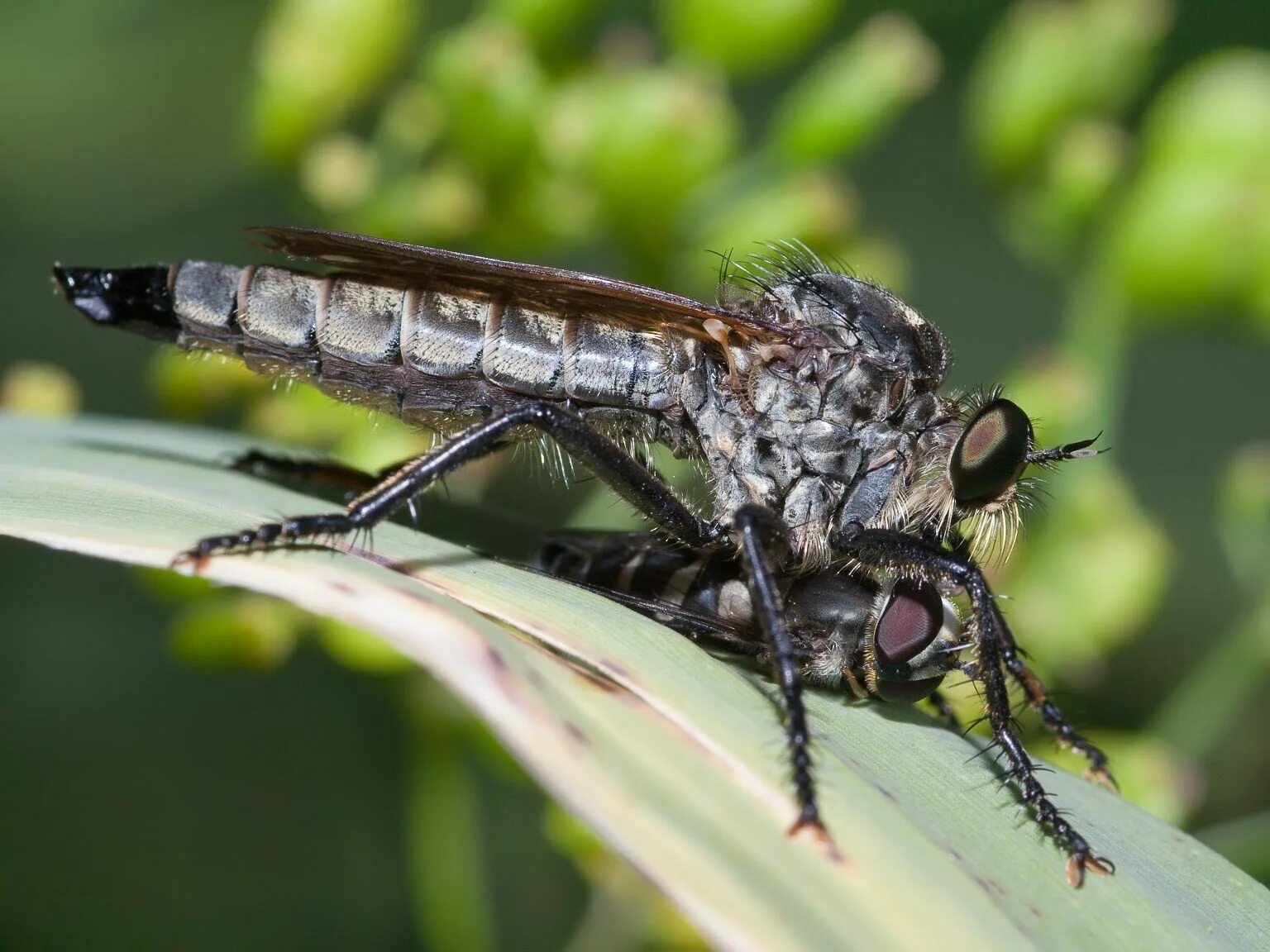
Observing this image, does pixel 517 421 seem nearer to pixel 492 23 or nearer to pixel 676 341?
pixel 676 341

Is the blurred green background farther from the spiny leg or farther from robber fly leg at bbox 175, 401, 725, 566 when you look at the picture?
robber fly leg at bbox 175, 401, 725, 566

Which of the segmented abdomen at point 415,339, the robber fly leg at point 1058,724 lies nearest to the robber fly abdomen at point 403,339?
the segmented abdomen at point 415,339

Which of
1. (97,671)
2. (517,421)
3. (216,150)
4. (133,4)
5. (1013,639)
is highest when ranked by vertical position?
(133,4)

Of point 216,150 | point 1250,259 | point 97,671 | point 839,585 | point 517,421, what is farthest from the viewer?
point 216,150

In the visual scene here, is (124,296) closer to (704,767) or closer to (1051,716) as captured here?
(704,767)

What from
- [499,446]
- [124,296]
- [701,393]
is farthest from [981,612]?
[124,296]

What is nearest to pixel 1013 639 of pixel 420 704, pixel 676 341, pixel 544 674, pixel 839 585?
pixel 839 585
